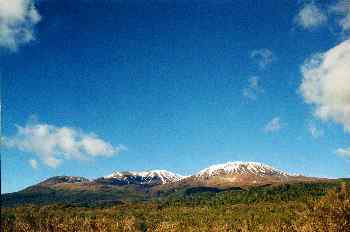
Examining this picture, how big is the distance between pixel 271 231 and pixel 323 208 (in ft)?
192

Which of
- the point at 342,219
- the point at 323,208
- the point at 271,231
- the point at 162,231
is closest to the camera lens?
the point at 162,231

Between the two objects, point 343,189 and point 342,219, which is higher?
A: point 343,189

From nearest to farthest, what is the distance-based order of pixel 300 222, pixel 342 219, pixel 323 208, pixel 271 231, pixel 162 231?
pixel 162 231
pixel 342 219
pixel 323 208
pixel 300 222
pixel 271 231

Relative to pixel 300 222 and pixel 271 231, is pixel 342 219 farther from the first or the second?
pixel 271 231

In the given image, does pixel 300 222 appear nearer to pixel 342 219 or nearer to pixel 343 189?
pixel 343 189

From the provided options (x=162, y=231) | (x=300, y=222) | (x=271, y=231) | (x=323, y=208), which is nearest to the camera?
(x=162, y=231)

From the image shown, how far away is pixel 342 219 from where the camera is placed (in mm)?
122750

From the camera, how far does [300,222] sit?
163 meters

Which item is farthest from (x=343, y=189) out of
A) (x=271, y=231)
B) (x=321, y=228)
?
(x=271, y=231)

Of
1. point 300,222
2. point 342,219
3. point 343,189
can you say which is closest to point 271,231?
point 300,222

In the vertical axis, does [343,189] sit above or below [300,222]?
above

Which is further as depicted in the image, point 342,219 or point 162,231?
point 342,219

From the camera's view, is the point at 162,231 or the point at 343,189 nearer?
the point at 162,231

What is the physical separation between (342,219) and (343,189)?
19.7 m
